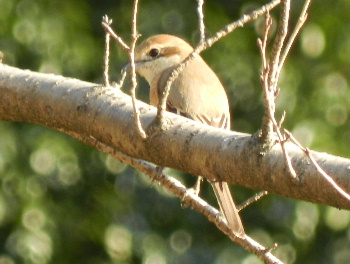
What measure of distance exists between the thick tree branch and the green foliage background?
325 centimetres

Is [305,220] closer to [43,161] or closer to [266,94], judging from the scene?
[43,161]

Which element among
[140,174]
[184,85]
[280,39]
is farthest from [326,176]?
[140,174]

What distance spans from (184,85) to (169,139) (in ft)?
7.66

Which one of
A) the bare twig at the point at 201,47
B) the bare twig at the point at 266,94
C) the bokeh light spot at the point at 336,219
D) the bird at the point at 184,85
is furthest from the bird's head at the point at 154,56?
the bare twig at the point at 266,94

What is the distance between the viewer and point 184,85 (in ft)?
17.4

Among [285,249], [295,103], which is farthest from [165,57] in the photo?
[285,249]

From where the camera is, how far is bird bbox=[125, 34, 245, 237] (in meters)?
5.18

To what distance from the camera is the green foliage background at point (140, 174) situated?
22.4 feet

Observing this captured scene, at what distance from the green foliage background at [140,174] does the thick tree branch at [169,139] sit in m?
3.25

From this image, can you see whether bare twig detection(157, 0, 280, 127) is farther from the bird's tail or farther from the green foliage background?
the green foliage background

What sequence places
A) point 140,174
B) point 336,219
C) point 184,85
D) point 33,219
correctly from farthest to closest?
point 140,174 → point 336,219 → point 33,219 → point 184,85

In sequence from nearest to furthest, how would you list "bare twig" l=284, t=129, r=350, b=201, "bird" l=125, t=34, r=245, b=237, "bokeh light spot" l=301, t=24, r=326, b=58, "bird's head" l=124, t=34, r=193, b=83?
"bare twig" l=284, t=129, r=350, b=201, "bird" l=125, t=34, r=245, b=237, "bird's head" l=124, t=34, r=193, b=83, "bokeh light spot" l=301, t=24, r=326, b=58

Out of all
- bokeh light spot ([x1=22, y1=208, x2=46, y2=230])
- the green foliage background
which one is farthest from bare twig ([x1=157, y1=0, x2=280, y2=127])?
bokeh light spot ([x1=22, y1=208, x2=46, y2=230])

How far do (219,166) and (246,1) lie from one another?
4.81 metres
